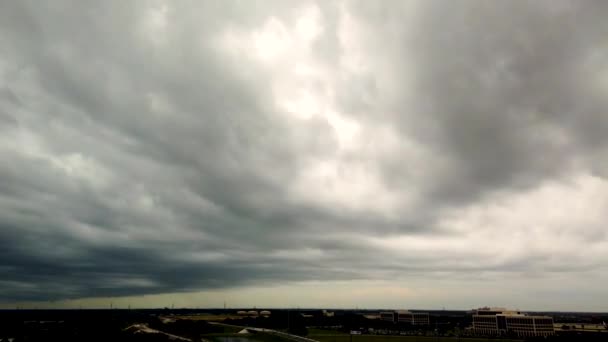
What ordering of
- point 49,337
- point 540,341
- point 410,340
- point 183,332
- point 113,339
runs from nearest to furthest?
point 113,339, point 49,337, point 540,341, point 410,340, point 183,332

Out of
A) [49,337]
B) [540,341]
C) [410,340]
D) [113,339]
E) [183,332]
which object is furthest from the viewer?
[183,332]

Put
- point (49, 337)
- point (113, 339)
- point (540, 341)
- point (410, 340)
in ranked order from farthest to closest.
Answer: point (410, 340)
point (540, 341)
point (49, 337)
point (113, 339)

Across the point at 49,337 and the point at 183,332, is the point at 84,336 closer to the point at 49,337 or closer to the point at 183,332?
the point at 49,337

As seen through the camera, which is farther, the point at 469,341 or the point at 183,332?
the point at 183,332

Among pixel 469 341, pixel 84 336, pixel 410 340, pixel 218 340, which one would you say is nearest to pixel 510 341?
pixel 469 341

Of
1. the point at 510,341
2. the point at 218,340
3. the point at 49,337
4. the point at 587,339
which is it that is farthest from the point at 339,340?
the point at 49,337

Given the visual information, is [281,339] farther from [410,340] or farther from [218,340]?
[410,340]

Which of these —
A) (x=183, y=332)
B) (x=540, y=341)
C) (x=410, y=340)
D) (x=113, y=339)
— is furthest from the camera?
(x=183, y=332)

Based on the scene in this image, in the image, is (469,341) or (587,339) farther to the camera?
(469,341)
